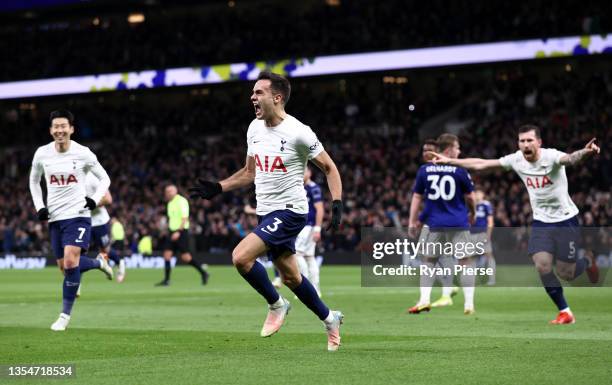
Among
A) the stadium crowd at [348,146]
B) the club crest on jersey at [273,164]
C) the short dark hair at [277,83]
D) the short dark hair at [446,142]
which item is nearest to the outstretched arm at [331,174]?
the club crest on jersey at [273,164]

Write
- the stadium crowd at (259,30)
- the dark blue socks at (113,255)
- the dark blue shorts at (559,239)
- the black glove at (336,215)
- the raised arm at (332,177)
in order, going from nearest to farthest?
the black glove at (336,215), the raised arm at (332,177), the dark blue shorts at (559,239), the dark blue socks at (113,255), the stadium crowd at (259,30)

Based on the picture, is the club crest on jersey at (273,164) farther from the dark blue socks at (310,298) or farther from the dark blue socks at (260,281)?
the dark blue socks at (310,298)

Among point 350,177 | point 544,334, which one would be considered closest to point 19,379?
point 544,334

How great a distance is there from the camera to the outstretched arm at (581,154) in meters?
11.6

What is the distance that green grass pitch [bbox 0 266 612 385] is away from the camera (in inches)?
329

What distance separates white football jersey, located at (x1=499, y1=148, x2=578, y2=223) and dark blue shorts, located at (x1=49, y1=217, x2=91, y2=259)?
201 inches

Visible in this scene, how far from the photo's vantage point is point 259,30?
48938 mm

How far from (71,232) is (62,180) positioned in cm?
66

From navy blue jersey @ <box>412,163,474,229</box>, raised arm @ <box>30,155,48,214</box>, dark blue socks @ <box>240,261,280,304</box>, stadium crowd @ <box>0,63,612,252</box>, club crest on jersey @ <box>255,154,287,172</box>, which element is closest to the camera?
club crest on jersey @ <box>255,154,287,172</box>

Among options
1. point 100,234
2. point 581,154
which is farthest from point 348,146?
point 581,154

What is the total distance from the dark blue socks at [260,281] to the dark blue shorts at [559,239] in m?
4.23

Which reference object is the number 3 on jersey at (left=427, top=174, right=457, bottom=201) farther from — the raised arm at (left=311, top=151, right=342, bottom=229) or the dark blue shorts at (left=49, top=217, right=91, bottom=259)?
the raised arm at (left=311, top=151, right=342, bottom=229)

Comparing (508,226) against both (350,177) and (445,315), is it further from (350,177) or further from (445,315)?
(445,315)

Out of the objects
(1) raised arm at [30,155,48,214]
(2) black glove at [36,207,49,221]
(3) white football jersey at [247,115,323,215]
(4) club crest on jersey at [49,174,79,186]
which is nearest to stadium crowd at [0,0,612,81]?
(4) club crest on jersey at [49,174,79,186]
